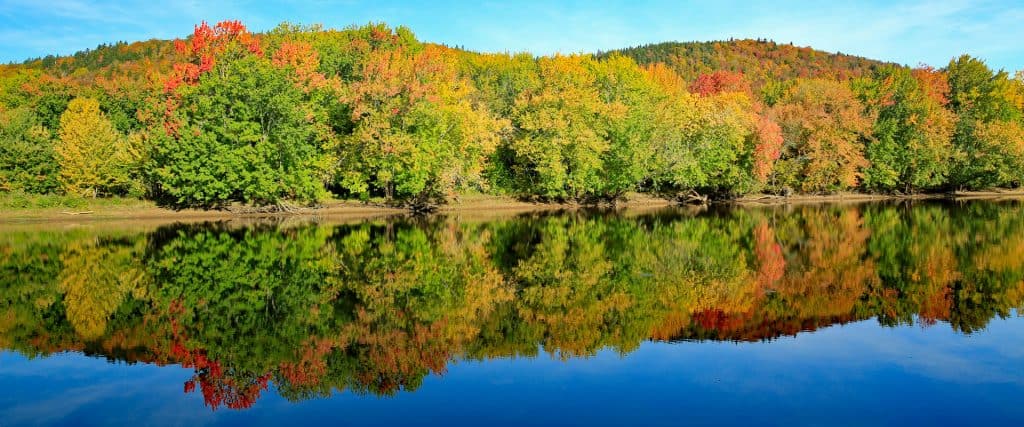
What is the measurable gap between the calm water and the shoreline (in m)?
23.3

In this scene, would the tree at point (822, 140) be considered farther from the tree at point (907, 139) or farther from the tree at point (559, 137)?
the tree at point (559, 137)

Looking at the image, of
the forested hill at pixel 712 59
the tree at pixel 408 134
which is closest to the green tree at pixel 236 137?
the tree at pixel 408 134

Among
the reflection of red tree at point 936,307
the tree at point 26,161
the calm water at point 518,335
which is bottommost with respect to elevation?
the calm water at point 518,335

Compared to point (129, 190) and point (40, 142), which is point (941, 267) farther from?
point (40, 142)

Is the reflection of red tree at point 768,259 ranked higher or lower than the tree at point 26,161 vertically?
lower

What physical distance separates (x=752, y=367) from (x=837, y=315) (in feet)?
17.2

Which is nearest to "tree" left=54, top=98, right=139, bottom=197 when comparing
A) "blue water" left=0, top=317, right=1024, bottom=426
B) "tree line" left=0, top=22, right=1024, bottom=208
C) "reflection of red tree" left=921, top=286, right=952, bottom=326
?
"tree line" left=0, top=22, right=1024, bottom=208

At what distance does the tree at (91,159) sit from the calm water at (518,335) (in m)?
28.7

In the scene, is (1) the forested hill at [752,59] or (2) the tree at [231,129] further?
(1) the forested hill at [752,59]

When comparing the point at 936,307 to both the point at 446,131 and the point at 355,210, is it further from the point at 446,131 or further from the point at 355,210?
the point at 355,210

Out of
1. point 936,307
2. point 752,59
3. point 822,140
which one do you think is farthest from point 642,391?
point 752,59

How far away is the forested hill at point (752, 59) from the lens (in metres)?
144

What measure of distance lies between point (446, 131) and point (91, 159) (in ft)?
88.7

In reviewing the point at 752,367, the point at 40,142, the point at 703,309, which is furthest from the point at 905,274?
the point at 40,142
